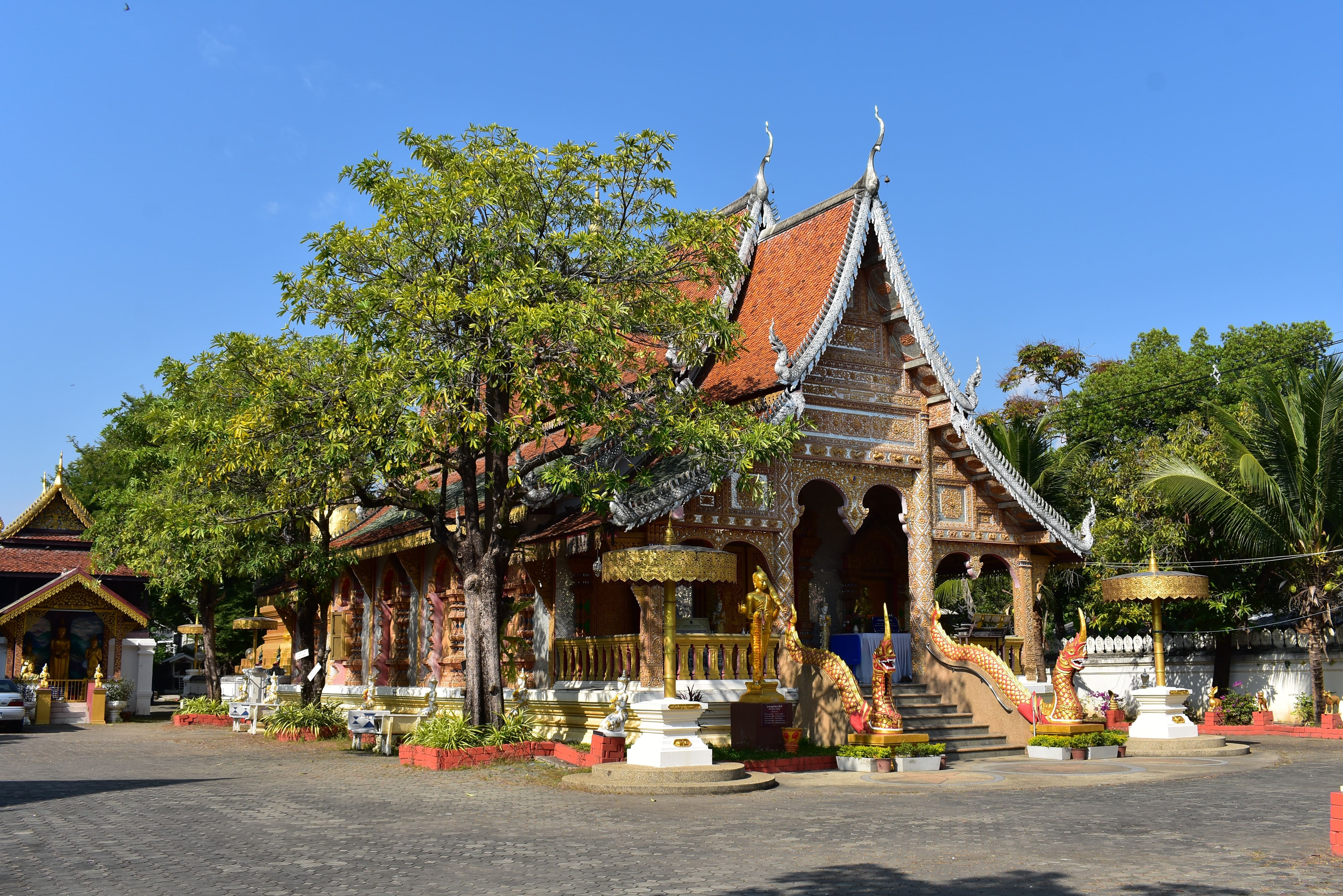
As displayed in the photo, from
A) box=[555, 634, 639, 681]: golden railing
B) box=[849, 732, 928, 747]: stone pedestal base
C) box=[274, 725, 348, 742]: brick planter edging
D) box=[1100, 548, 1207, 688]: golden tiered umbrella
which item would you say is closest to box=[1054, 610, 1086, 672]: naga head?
box=[1100, 548, 1207, 688]: golden tiered umbrella

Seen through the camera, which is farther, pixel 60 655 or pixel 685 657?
pixel 60 655

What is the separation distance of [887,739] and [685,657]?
108 inches

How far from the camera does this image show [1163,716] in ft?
57.3

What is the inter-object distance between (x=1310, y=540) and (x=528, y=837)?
17279 mm

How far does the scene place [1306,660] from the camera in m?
22.5

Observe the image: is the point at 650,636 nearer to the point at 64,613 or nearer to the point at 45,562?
the point at 64,613

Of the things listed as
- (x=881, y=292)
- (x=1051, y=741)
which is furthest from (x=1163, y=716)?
(x=881, y=292)

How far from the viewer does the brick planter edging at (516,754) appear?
45.5 ft

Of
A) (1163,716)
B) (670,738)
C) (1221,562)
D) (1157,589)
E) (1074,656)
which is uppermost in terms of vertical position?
(1221,562)

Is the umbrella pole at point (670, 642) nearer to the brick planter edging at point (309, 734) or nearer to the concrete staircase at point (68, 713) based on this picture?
the brick planter edging at point (309, 734)

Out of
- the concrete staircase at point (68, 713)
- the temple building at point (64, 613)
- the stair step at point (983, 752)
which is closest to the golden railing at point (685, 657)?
the stair step at point (983, 752)

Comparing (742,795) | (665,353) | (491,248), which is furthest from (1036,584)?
(491,248)

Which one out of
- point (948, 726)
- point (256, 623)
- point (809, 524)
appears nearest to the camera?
point (948, 726)

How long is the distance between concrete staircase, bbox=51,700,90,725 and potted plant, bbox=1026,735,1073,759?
920 inches
